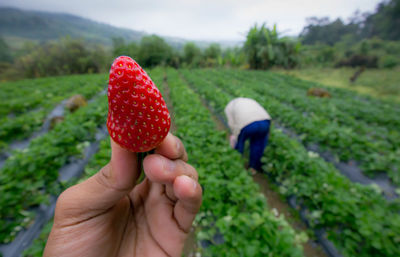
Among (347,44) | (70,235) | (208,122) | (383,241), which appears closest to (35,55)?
(208,122)

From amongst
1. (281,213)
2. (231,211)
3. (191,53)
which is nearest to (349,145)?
(281,213)

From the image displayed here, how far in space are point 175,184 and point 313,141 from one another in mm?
4357

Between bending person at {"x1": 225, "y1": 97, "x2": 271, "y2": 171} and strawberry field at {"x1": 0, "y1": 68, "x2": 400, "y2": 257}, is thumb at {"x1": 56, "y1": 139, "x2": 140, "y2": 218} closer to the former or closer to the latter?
strawberry field at {"x1": 0, "y1": 68, "x2": 400, "y2": 257}

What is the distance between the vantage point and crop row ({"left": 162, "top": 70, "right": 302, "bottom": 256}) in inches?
63.9

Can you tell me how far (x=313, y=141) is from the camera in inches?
162

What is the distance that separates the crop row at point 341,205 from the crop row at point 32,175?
3.04 m

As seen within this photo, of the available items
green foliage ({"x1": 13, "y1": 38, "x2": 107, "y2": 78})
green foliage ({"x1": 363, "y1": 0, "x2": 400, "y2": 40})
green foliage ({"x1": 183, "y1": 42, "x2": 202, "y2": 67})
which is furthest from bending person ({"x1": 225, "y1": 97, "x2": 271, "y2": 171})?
green foliage ({"x1": 363, "y1": 0, "x2": 400, "y2": 40})

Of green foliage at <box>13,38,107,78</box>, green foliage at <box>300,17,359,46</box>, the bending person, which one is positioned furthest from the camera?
green foliage at <box>300,17,359,46</box>

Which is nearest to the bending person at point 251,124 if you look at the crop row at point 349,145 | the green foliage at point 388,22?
the crop row at point 349,145

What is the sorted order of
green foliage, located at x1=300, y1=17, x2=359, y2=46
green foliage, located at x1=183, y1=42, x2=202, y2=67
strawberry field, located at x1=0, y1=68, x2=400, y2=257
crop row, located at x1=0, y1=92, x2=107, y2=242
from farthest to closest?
green foliage, located at x1=300, y1=17, x2=359, y2=46 < green foliage, located at x1=183, y1=42, x2=202, y2=67 < crop row, located at x1=0, y1=92, x2=107, y2=242 < strawberry field, located at x1=0, y1=68, x2=400, y2=257

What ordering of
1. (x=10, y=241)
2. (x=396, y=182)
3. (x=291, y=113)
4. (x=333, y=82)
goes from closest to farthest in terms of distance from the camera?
(x=10, y=241)
(x=396, y=182)
(x=291, y=113)
(x=333, y=82)

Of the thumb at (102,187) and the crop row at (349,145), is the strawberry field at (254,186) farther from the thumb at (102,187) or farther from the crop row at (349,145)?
the thumb at (102,187)

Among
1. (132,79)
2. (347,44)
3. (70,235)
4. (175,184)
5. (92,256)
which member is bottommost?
(92,256)

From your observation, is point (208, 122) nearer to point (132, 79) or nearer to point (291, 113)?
point (291, 113)
